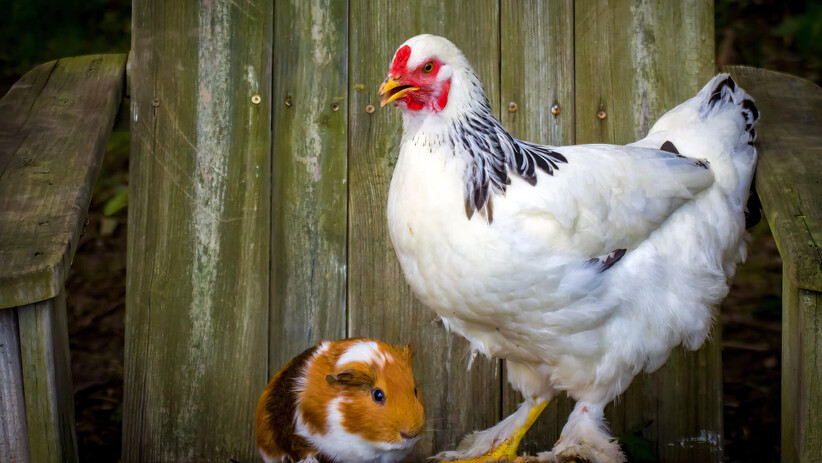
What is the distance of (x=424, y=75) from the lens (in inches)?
88.9

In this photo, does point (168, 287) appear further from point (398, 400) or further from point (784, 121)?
point (784, 121)

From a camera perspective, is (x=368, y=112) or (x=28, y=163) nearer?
(x=28, y=163)

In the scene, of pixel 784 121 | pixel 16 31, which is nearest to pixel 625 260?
pixel 784 121

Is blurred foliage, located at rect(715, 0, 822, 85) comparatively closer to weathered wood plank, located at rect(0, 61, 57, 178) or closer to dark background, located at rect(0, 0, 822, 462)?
dark background, located at rect(0, 0, 822, 462)

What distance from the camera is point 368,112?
2.96m

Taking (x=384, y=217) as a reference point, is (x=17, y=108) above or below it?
above

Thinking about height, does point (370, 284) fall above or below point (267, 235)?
below

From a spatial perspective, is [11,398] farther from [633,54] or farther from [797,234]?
[633,54]

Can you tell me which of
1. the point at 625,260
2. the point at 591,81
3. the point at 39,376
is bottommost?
the point at 39,376

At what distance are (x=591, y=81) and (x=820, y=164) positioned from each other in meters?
0.84

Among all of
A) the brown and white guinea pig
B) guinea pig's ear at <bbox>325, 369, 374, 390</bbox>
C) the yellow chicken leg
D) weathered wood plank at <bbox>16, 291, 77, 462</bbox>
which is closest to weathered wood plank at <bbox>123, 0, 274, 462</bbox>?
the brown and white guinea pig

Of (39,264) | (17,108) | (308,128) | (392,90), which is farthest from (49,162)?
(392,90)

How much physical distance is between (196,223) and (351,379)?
0.94 metres

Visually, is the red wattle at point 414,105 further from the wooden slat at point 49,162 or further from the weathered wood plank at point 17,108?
the weathered wood plank at point 17,108
